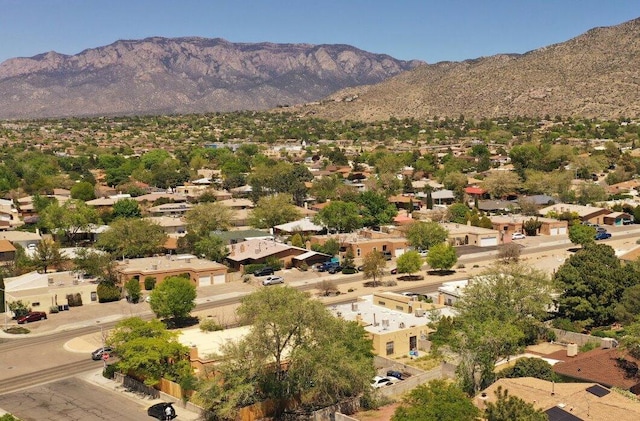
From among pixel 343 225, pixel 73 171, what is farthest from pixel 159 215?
pixel 73 171

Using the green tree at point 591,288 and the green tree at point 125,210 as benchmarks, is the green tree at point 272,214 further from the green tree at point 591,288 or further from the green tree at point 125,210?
the green tree at point 591,288

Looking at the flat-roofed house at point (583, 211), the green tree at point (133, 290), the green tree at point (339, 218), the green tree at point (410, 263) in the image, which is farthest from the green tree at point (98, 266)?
the flat-roofed house at point (583, 211)

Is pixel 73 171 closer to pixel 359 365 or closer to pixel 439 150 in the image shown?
pixel 439 150

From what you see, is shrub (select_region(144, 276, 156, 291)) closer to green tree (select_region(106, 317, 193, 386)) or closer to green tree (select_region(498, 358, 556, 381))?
green tree (select_region(106, 317, 193, 386))

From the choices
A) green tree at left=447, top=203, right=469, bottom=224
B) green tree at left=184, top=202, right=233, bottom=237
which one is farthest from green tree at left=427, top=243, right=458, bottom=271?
green tree at left=184, top=202, right=233, bottom=237

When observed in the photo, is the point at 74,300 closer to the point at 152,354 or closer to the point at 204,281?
the point at 204,281

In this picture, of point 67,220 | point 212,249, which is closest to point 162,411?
point 212,249
